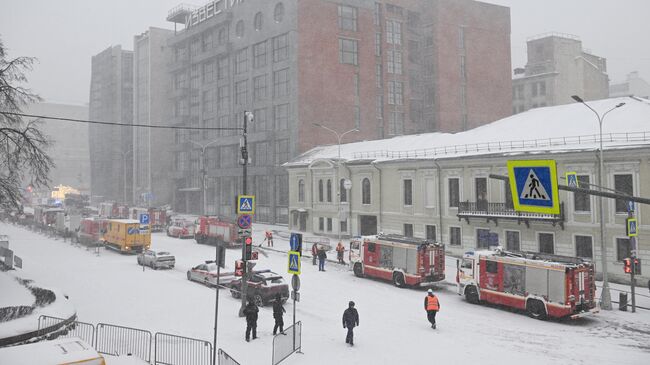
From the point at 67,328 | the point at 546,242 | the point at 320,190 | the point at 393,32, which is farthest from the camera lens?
the point at 393,32

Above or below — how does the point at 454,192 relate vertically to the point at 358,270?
above

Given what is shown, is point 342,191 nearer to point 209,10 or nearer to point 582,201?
point 582,201

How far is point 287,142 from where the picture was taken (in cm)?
6669

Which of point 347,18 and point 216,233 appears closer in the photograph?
point 216,233

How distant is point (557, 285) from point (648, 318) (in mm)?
4536

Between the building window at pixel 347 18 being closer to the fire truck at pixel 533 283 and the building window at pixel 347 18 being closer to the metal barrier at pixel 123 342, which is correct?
the fire truck at pixel 533 283

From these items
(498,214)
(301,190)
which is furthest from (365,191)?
(498,214)

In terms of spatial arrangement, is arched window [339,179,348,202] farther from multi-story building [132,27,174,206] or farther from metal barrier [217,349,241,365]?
multi-story building [132,27,174,206]

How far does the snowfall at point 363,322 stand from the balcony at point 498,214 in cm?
597

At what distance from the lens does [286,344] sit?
15773mm

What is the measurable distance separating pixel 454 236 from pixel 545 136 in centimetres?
982

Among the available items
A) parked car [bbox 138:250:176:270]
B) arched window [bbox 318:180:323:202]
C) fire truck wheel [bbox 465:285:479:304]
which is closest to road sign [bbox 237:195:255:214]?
fire truck wheel [bbox 465:285:479:304]

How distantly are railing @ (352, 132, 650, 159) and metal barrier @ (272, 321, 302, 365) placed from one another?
2383 centimetres

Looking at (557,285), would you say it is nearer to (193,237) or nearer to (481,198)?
(481,198)
